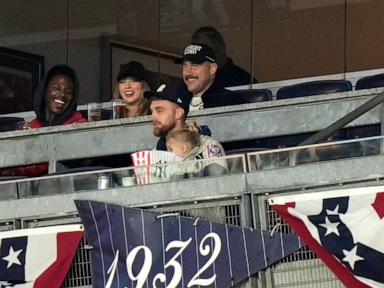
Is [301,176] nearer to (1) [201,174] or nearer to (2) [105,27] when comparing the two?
(1) [201,174]

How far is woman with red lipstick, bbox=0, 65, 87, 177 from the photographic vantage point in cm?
1004

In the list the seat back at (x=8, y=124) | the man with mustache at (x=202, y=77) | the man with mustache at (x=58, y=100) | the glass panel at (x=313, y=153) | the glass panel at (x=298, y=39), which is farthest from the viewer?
the glass panel at (x=298, y=39)

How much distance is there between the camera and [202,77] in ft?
32.4

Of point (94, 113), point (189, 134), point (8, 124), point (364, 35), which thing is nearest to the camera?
point (189, 134)

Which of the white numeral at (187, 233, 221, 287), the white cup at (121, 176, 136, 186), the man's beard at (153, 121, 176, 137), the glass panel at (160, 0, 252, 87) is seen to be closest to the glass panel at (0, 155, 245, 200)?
the white cup at (121, 176, 136, 186)

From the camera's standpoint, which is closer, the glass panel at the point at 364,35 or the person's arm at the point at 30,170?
the person's arm at the point at 30,170

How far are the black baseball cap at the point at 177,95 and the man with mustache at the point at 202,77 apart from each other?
2.05 ft

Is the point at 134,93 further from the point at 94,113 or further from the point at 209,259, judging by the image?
the point at 209,259

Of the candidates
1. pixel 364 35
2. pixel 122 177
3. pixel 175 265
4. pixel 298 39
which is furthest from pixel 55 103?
pixel 364 35

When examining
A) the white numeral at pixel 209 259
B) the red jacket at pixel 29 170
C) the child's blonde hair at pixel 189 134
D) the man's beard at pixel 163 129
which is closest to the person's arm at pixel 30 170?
the red jacket at pixel 29 170

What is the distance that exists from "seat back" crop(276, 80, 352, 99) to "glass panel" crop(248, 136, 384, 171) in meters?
1.65

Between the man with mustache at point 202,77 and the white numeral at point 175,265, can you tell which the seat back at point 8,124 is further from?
the white numeral at point 175,265

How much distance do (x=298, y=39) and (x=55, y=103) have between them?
381 centimetres

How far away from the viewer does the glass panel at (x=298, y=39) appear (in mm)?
13211
